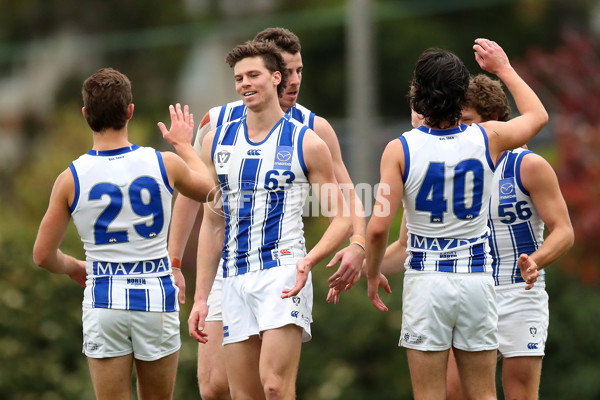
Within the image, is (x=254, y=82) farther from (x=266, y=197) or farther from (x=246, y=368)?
(x=246, y=368)

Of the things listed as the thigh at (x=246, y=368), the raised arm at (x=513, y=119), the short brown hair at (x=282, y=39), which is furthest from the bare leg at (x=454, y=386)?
the short brown hair at (x=282, y=39)

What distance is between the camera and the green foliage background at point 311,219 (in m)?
10.9

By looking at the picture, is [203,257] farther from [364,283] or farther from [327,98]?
[327,98]

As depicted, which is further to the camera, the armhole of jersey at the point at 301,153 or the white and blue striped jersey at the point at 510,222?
the white and blue striped jersey at the point at 510,222

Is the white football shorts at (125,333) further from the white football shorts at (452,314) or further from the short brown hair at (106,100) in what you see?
the white football shorts at (452,314)

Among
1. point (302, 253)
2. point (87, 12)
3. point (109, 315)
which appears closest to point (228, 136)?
point (302, 253)

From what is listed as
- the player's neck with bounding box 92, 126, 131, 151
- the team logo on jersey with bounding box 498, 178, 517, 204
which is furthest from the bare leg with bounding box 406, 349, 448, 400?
the player's neck with bounding box 92, 126, 131, 151

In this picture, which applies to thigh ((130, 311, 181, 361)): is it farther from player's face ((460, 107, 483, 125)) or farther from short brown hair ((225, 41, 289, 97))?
player's face ((460, 107, 483, 125))

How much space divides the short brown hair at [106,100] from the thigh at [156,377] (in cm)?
134

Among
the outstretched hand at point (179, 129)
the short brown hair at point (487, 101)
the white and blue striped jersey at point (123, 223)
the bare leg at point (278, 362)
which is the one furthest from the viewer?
the short brown hair at point (487, 101)

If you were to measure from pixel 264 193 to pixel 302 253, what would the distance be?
0.42 meters

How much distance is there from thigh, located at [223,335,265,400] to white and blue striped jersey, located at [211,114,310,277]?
42 centimetres

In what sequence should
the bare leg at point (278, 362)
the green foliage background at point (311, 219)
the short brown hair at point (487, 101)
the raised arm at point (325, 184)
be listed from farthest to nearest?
1. the green foliage background at point (311, 219)
2. the short brown hair at point (487, 101)
3. the raised arm at point (325, 184)
4. the bare leg at point (278, 362)

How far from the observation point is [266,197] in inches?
223
